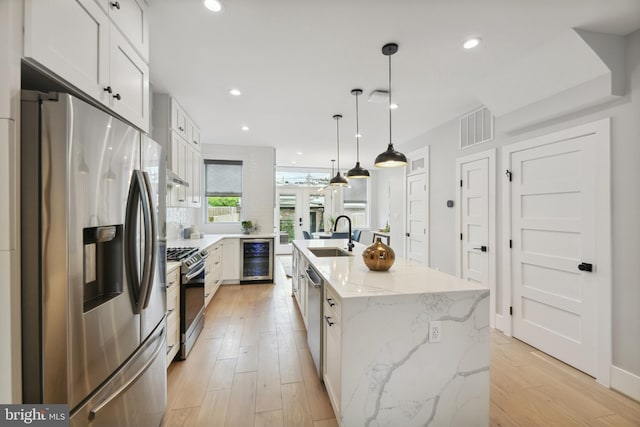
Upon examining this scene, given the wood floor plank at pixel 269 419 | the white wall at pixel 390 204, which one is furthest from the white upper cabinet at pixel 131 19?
the white wall at pixel 390 204

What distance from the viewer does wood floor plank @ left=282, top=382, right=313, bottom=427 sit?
1.72m

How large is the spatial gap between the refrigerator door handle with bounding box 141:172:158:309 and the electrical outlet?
1583 mm

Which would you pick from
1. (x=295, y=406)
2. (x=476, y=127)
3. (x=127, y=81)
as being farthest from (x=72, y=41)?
(x=476, y=127)

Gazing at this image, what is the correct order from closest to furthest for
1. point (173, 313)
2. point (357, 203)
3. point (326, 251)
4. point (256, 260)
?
1. point (173, 313)
2. point (326, 251)
3. point (256, 260)
4. point (357, 203)

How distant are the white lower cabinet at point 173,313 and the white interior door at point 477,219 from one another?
3459 millimetres

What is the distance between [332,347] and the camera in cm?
177

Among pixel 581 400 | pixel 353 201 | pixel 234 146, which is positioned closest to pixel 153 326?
pixel 581 400

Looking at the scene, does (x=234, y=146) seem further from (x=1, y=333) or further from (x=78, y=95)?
(x=1, y=333)

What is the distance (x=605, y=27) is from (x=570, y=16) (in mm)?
365

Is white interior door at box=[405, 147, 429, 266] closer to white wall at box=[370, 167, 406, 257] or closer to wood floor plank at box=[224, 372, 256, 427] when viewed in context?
white wall at box=[370, 167, 406, 257]

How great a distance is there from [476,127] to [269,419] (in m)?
3.80

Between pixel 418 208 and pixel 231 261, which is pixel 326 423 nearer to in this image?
pixel 231 261

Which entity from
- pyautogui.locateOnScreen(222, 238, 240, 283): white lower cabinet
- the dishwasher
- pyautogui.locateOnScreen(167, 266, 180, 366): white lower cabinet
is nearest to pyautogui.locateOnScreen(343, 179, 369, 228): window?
pyautogui.locateOnScreen(222, 238, 240, 283): white lower cabinet

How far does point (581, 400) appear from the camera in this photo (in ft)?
6.39
